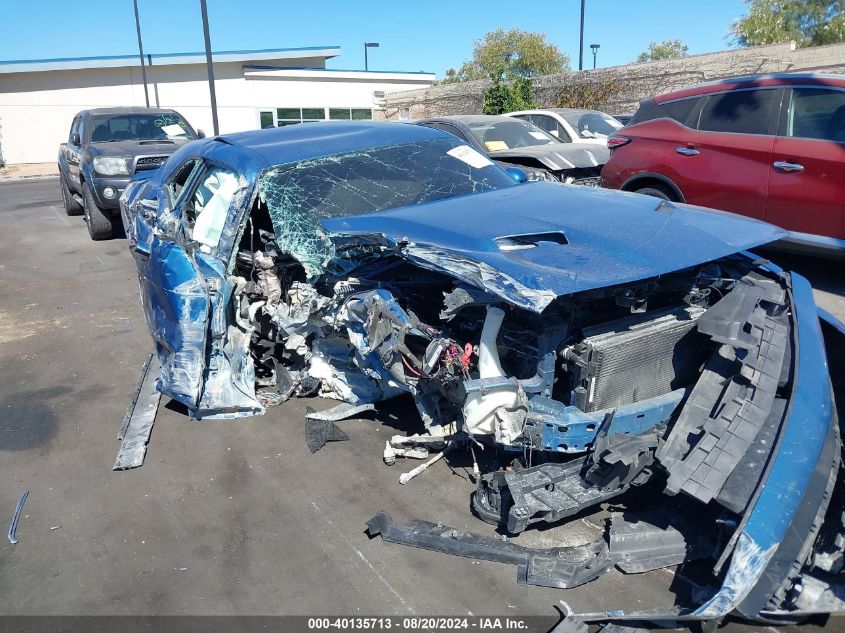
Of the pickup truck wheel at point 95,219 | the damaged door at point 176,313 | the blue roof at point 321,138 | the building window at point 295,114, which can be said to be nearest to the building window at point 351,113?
the building window at point 295,114

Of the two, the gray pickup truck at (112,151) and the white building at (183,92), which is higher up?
the white building at (183,92)

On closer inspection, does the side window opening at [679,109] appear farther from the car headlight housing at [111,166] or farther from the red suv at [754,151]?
the car headlight housing at [111,166]

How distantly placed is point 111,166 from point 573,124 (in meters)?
7.43

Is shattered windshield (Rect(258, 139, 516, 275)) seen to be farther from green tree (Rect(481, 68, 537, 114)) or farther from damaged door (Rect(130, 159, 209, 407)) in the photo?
green tree (Rect(481, 68, 537, 114))

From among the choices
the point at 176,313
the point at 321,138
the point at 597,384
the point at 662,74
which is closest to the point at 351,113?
the point at 662,74

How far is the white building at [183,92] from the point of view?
97.6ft

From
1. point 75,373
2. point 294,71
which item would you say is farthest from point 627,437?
point 294,71

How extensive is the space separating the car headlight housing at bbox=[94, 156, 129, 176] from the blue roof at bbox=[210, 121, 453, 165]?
491 cm

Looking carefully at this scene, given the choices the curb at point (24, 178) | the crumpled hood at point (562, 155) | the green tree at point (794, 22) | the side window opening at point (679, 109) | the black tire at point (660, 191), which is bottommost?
the curb at point (24, 178)

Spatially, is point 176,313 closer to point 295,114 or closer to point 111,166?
point 111,166

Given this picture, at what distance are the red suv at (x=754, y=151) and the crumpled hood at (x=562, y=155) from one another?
1.22m

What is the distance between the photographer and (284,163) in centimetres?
414

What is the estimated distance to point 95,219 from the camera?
9820mm

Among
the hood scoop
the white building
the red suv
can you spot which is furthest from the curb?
the hood scoop
